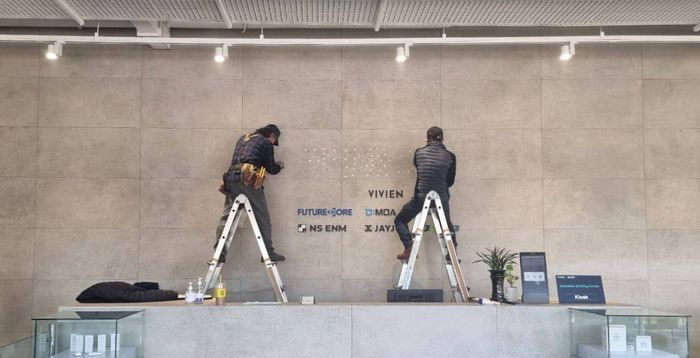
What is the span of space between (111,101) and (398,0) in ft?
12.4

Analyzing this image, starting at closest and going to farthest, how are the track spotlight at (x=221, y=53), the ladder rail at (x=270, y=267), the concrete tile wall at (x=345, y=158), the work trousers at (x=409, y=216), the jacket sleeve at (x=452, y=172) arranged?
the ladder rail at (x=270, y=267)
the track spotlight at (x=221, y=53)
the work trousers at (x=409, y=216)
the jacket sleeve at (x=452, y=172)
the concrete tile wall at (x=345, y=158)

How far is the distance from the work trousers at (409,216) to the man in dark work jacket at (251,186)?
1.42 meters

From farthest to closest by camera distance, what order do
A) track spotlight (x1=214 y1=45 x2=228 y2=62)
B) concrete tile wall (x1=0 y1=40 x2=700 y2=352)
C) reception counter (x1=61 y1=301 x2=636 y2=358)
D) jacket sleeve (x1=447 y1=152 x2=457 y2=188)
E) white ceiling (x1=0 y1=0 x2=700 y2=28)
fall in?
concrete tile wall (x1=0 y1=40 x2=700 y2=352), jacket sleeve (x1=447 y1=152 x2=457 y2=188), track spotlight (x1=214 y1=45 x2=228 y2=62), white ceiling (x1=0 y1=0 x2=700 y2=28), reception counter (x1=61 y1=301 x2=636 y2=358)

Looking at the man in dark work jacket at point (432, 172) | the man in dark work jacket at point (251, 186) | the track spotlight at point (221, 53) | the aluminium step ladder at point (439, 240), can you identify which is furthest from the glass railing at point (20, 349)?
the man in dark work jacket at point (432, 172)

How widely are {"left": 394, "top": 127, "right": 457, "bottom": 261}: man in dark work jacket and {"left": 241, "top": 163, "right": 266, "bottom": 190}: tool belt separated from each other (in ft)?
5.72

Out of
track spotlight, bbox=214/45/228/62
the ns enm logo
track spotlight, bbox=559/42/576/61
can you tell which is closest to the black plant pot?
the ns enm logo

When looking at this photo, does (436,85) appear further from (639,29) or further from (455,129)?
(639,29)

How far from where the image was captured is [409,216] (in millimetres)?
7613

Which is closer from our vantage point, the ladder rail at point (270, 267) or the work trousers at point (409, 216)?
the ladder rail at point (270, 267)

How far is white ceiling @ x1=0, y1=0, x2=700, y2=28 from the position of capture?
6.52 meters

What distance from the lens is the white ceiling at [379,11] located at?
6.52m

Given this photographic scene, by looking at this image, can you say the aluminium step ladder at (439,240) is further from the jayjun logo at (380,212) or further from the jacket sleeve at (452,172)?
the jayjun logo at (380,212)

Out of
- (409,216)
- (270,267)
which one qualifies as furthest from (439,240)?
(270,267)

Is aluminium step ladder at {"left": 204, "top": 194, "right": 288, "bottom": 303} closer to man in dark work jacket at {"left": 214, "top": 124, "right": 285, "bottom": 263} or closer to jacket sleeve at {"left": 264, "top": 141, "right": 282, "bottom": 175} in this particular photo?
man in dark work jacket at {"left": 214, "top": 124, "right": 285, "bottom": 263}
